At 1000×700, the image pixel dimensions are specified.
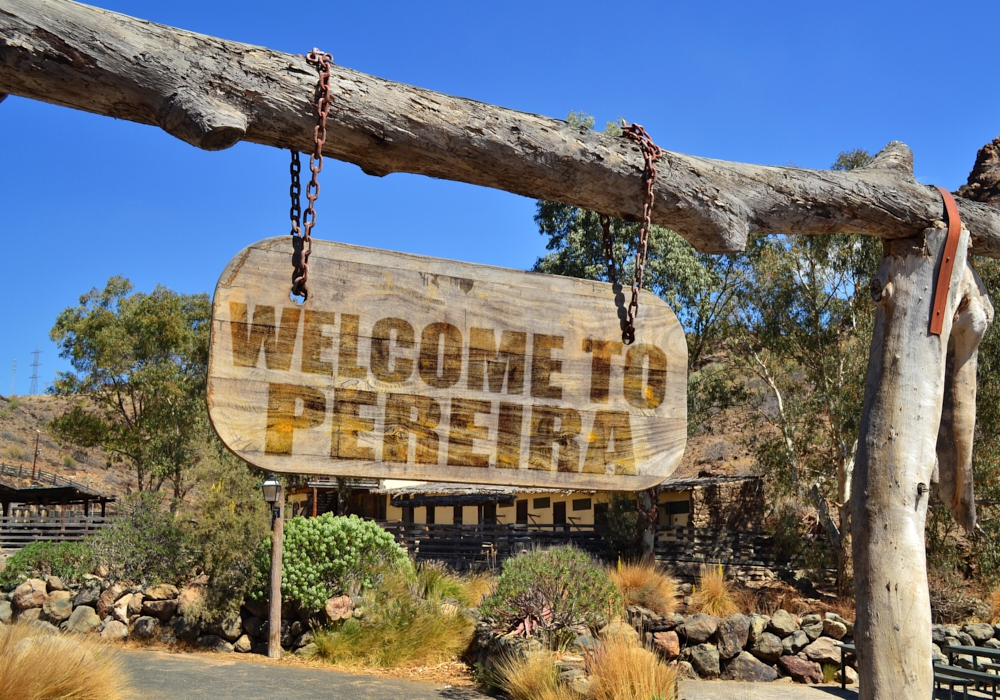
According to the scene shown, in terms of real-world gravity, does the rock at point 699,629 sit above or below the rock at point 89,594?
above

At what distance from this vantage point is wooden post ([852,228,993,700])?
2.84 metres

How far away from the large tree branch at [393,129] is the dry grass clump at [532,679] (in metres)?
7.88

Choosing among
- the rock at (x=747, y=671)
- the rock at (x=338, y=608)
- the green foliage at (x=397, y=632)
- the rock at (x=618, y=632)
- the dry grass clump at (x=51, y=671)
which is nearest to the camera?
the dry grass clump at (x=51, y=671)

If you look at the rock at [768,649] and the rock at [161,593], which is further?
the rock at [161,593]

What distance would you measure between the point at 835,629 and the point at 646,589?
3.29 meters

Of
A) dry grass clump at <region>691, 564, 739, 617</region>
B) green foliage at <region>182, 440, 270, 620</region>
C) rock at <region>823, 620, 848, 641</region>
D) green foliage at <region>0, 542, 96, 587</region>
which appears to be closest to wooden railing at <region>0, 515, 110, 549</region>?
green foliage at <region>0, 542, 96, 587</region>

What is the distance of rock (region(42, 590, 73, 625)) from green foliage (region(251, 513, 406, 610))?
13.5 ft

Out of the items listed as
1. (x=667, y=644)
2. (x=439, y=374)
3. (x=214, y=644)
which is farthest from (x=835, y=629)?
(x=439, y=374)

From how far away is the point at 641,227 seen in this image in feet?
8.13

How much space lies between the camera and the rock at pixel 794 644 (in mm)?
13422

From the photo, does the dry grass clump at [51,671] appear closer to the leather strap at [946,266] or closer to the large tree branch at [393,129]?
the large tree branch at [393,129]

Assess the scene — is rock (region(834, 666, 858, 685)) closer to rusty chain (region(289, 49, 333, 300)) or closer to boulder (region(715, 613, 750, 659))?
boulder (region(715, 613, 750, 659))

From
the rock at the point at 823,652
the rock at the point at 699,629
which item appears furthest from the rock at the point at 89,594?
the rock at the point at 823,652

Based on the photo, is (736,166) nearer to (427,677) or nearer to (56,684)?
(56,684)
